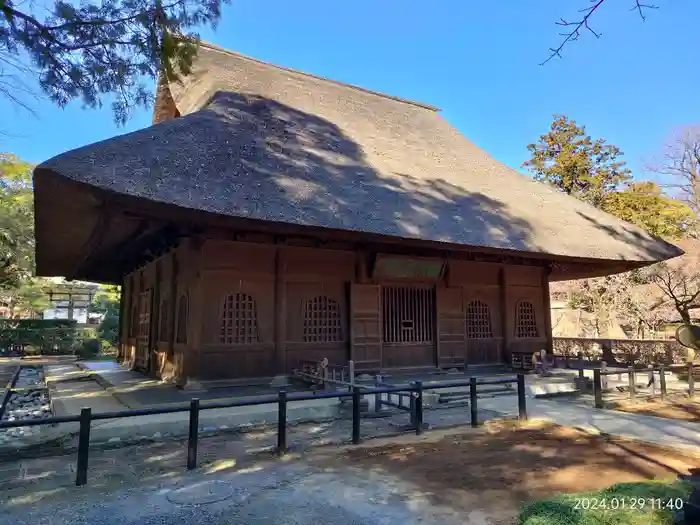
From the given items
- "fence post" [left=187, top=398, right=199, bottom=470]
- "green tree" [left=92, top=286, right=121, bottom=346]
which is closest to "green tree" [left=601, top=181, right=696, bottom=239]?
"fence post" [left=187, top=398, right=199, bottom=470]

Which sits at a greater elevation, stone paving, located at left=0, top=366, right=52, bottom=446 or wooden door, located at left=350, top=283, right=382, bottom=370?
wooden door, located at left=350, top=283, right=382, bottom=370

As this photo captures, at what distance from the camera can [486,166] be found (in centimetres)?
1401

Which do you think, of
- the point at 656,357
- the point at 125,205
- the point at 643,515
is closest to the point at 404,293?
the point at 125,205

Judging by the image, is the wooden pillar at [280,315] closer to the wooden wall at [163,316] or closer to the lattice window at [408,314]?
the wooden wall at [163,316]

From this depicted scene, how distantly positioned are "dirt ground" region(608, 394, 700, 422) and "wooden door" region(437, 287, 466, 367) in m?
3.55

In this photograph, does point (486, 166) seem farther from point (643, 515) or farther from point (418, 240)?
point (643, 515)

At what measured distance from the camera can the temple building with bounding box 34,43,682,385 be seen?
730 cm

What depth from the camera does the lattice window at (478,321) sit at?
1157 cm

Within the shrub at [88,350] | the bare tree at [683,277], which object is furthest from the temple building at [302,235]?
the shrub at [88,350]

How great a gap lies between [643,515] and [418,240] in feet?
19.5

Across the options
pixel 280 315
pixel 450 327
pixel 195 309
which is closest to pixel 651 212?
pixel 450 327

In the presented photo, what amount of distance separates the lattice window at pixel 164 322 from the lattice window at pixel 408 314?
15.4 ft

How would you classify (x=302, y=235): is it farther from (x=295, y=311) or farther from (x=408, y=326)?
(x=408, y=326)

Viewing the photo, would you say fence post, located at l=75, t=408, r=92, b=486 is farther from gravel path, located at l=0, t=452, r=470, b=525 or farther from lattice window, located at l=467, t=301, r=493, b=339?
lattice window, located at l=467, t=301, r=493, b=339
